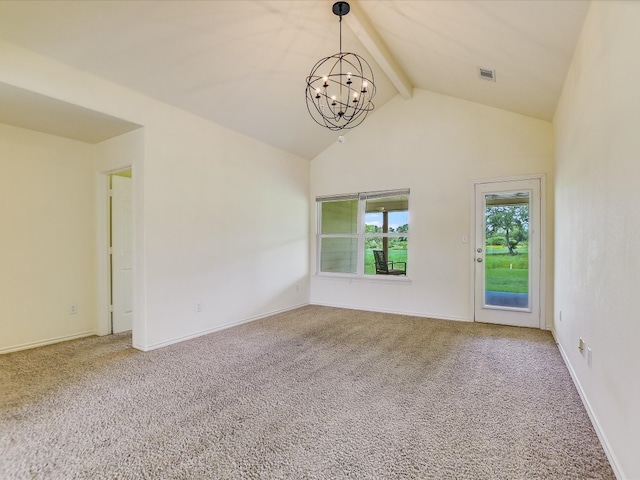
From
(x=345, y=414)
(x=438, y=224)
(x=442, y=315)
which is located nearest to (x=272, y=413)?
(x=345, y=414)

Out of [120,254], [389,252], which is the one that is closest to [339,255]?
[389,252]

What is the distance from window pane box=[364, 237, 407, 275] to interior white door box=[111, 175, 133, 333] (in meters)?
3.57

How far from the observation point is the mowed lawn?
429 cm

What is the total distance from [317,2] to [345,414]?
349 centimetres

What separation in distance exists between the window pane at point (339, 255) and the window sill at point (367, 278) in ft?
0.41

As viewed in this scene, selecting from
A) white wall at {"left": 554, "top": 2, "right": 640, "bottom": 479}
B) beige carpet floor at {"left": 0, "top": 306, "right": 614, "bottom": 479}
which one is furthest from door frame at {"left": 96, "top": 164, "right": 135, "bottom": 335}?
white wall at {"left": 554, "top": 2, "right": 640, "bottom": 479}

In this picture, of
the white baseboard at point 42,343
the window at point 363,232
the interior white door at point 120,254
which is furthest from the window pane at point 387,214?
the white baseboard at point 42,343

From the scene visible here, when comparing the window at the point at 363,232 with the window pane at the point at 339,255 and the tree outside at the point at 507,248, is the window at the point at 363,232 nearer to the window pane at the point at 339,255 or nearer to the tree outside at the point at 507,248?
the window pane at the point at 339,255

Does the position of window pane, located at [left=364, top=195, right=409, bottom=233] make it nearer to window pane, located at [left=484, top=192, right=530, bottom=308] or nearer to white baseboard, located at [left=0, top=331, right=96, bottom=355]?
window pane, located at [left=484, top=192, right=530, bottom=308]

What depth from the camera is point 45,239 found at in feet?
12.1

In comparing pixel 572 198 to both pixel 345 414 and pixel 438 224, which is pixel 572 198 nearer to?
pixel 438 224

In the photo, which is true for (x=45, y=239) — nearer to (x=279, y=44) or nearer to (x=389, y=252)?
(x=279, y=44)

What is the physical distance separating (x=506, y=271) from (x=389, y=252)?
66.5 inches

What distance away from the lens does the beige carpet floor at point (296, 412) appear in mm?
1653
